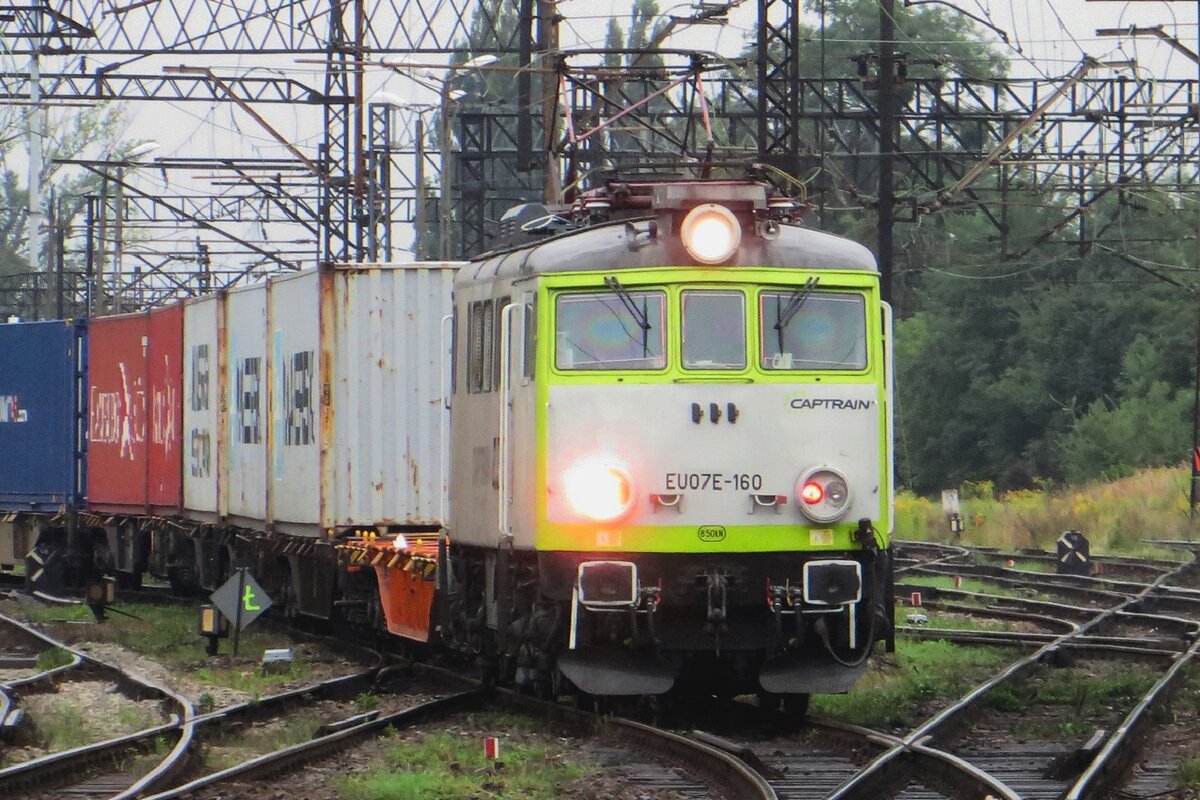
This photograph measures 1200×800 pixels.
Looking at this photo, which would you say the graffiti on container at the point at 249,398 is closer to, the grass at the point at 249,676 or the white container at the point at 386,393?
the white container at the point at 386,393

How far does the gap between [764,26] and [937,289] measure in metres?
33.8

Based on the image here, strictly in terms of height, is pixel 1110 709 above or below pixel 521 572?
below

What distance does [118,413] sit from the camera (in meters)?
24.2

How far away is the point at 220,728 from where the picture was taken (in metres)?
12.2

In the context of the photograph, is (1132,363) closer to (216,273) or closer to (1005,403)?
(1005,403)

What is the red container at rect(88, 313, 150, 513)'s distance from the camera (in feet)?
76.8

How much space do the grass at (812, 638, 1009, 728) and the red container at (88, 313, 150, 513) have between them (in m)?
10.1

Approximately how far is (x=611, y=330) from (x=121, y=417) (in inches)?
547

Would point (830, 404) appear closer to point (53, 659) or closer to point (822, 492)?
point (822, 492)

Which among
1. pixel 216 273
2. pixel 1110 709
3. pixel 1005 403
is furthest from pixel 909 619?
pixel 216 273

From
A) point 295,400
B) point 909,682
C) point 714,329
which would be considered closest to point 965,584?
point 295,400

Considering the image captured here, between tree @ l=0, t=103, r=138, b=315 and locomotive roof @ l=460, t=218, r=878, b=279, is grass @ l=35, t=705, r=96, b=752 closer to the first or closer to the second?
locomotive roof @ l=460, t=218, r=878, b=279

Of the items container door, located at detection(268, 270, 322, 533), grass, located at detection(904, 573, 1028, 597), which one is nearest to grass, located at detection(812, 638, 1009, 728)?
container door, located at detection(268, 270, 322, 533)

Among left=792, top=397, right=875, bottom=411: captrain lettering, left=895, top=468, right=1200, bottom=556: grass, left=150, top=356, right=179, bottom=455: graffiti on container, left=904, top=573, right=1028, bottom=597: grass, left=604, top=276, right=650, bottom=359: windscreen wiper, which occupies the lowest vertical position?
left=904, top=573, right=1028, bottom=597: grass
